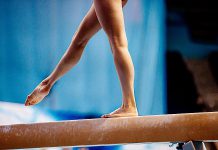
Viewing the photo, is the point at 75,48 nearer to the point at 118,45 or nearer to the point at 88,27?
the point at 88,27

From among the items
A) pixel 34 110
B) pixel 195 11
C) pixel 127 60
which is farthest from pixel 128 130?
pixel 195 11

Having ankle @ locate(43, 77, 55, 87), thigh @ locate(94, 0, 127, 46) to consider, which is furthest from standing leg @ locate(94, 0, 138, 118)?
ankle @ locate(43, 77, 55, 87)

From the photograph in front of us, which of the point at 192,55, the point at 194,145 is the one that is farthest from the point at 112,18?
the point at 192,55

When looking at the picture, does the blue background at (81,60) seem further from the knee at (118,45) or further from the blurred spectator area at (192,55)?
the knee at (118,45)

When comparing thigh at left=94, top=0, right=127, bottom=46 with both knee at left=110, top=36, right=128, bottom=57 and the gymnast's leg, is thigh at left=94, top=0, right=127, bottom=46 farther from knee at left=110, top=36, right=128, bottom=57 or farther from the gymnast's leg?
the gymnast's leg

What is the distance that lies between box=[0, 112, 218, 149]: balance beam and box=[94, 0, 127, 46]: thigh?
13.9 inches

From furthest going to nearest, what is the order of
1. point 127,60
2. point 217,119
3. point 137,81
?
point 137,81, point 127,60, point 217,119

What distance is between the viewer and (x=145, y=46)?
374cm

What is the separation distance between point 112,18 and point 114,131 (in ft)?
1.52

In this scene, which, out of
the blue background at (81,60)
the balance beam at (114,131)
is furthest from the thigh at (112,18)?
the blue background at (81,60)

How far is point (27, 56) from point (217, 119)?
2.86m

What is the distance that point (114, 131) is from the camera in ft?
4.38

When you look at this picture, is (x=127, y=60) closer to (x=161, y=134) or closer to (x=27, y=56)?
(x=161, y=134)

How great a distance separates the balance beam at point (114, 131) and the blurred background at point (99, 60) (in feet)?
7.34
